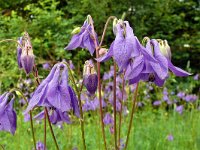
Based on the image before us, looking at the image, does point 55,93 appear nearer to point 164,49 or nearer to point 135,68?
point 135,68

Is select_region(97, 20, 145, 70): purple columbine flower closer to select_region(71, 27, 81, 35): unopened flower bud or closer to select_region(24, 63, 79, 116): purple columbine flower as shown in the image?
select_region(24, 63, 79, 116): purple columbine flower

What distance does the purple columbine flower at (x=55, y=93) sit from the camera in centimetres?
149

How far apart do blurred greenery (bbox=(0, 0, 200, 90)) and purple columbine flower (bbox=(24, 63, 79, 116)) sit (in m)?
5.26

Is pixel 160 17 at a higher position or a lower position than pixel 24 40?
lower

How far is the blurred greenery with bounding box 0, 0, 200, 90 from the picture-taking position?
26.2ft

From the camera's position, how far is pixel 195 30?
10.2 meters

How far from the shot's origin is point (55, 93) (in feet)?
4.91

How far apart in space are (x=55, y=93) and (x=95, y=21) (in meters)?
6.73

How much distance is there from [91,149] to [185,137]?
969 millimetres

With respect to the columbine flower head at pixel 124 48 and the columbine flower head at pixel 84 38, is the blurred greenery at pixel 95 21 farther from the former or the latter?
the columbine flower head at pixel 124 48

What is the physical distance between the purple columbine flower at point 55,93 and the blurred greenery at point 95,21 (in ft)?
17.3

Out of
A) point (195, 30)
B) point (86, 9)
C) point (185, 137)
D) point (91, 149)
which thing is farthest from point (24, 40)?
point (195, 30)

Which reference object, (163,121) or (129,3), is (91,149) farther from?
(129,3)

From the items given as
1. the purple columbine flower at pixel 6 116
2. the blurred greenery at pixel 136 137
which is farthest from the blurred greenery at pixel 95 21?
the purple columbine flower at pixel 6 116
